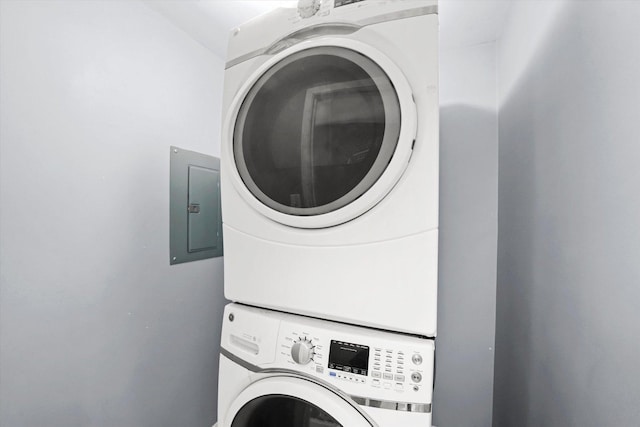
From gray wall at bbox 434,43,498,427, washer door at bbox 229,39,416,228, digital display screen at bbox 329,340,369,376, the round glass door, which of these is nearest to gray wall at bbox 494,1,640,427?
gray wall at bbox 434,43,498,427

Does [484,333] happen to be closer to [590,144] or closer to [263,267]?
[590,144]

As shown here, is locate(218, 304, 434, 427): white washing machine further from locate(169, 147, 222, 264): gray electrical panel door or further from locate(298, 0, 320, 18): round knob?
locate(298, 0, 320, 18): round knob

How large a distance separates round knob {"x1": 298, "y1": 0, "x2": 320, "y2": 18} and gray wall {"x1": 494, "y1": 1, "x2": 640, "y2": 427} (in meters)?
0.81

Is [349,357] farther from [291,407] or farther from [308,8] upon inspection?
[308,8]

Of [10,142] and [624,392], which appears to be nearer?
[624,392]

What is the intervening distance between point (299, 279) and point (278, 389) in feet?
1.19

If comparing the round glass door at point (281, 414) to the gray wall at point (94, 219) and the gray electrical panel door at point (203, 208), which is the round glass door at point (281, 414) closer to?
the gray wall at point (94, 219)

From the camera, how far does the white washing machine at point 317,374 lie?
801mm

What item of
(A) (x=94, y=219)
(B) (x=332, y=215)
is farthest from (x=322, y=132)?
(A) (x=94, y=219)

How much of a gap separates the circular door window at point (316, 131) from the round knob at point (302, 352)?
425mm

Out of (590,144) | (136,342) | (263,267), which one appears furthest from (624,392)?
(136,342)

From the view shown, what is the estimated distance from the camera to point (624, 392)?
0.64m

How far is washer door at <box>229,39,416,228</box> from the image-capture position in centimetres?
83

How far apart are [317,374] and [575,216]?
3.10 feet
